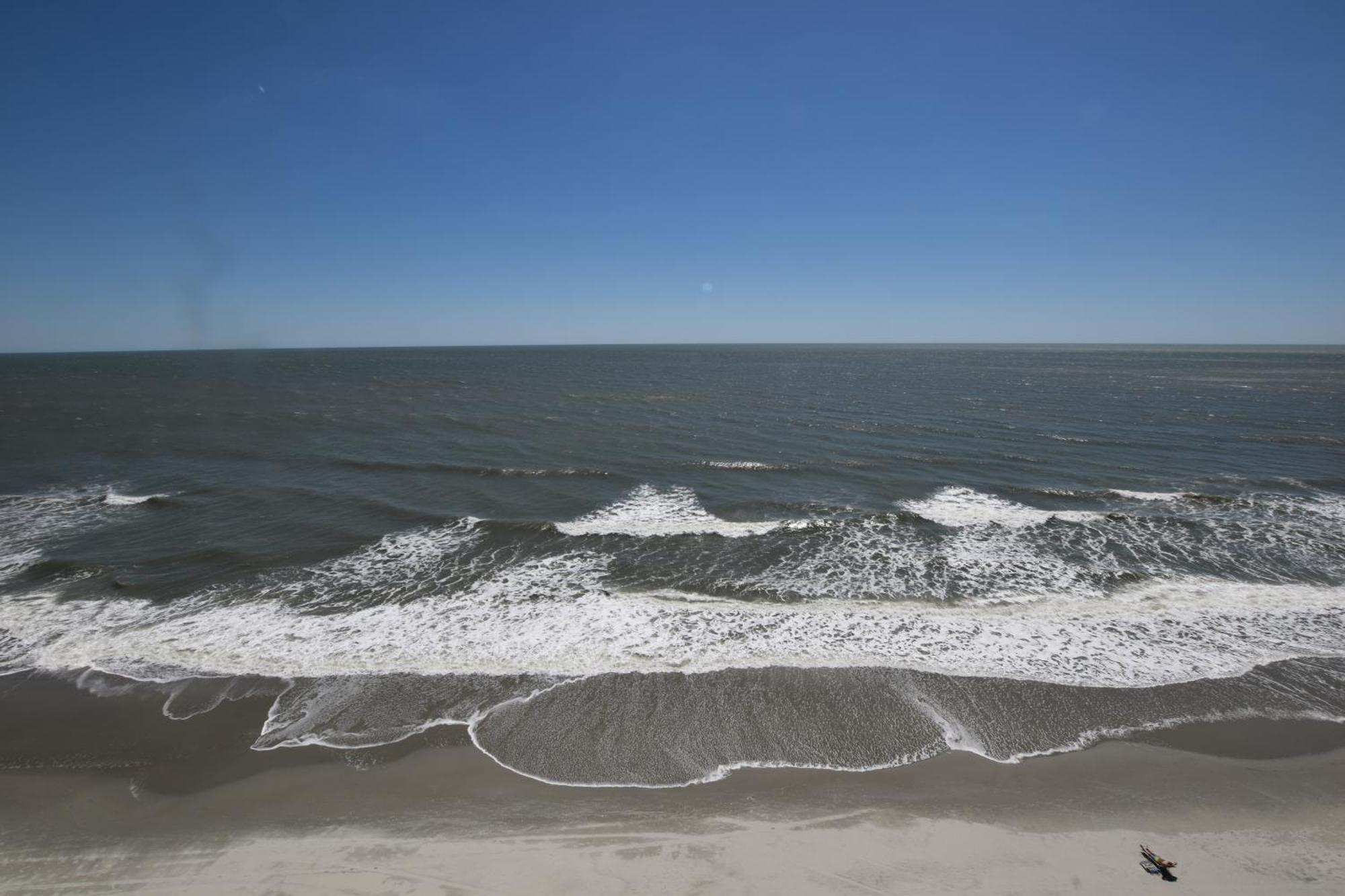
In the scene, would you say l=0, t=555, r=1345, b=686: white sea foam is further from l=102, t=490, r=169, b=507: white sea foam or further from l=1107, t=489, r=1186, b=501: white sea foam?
l=102, t=490, r=169, b=507: white sea foam

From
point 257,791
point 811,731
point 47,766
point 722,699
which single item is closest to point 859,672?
point 811,731

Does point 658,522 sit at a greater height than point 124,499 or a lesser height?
lesser

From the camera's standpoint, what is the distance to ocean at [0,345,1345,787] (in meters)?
10.0

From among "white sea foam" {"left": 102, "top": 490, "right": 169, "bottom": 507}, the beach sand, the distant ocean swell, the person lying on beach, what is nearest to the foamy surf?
"white sea foam" {"left": 102, "top": 490, "right": 169, "bottom": 507}

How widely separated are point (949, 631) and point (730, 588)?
5626mm

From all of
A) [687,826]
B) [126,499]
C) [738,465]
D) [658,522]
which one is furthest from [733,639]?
[126,499]

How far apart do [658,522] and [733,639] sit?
804cm

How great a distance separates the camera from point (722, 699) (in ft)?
35.2

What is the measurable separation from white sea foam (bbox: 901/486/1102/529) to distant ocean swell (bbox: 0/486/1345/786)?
101 centimetres

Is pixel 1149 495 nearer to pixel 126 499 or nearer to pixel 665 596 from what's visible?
pixel 665 596

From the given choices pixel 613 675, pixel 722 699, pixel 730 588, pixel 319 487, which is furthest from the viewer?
pixel 319 487

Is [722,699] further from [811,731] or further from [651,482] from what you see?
[651,482]

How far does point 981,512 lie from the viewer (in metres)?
21.5

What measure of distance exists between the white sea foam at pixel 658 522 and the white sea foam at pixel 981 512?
6467 millimetres
